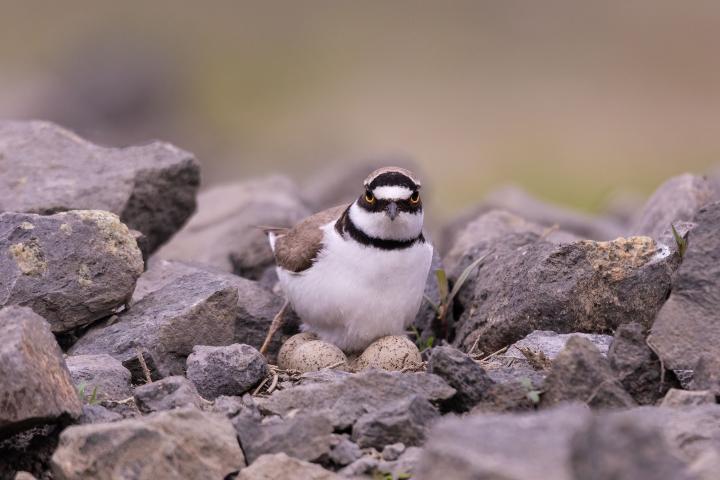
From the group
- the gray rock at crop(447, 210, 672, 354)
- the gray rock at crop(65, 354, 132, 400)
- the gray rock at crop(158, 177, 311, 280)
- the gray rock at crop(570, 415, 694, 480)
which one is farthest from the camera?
the gray rock at crop(158, 177, 311, 280)

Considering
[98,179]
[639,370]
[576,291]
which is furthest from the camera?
[98,179]

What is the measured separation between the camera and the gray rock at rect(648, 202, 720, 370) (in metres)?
5.15

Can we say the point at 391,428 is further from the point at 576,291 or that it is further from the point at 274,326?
the point at 274,326

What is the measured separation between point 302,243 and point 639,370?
→ 8.66 ft

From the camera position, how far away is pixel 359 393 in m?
5.00

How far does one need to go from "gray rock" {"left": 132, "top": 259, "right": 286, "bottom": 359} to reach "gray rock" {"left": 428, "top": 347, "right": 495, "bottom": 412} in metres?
2.00

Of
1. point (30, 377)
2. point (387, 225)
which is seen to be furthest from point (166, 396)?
point (387, 225)

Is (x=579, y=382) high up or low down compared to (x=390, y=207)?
down

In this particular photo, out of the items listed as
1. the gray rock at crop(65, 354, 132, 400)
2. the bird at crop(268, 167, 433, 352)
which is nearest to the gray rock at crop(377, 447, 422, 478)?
the gray rock at crop(65, 354, 132, 400)

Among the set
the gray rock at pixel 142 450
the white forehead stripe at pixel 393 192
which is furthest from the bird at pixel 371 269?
the gray rock at pixel 142 450

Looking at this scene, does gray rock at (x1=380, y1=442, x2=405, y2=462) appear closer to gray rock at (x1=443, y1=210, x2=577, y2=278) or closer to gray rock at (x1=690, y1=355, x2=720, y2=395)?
gray rock at (x1=690, y1=355, x2=720, y2=395)

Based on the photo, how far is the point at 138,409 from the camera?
5.13 m

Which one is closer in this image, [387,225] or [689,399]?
[689,399]

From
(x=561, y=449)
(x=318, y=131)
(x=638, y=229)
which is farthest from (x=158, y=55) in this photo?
(x=561, y=449)
